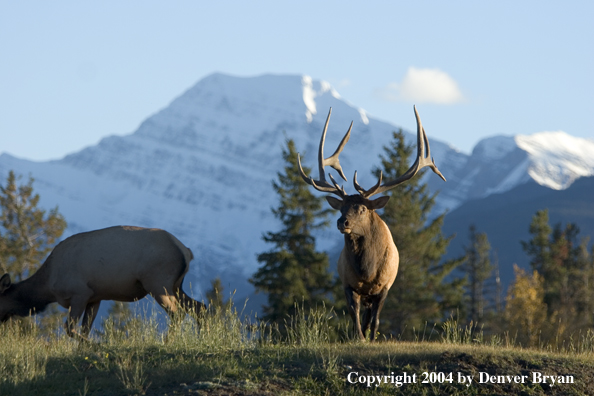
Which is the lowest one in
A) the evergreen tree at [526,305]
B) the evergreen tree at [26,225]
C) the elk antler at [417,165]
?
the evergreen tree at [526,305]

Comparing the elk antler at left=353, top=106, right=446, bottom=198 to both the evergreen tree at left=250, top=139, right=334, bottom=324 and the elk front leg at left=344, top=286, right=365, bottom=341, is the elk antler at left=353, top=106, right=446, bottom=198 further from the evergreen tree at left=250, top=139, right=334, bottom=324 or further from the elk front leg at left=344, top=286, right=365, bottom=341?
the evergreen tree at left=250, top=139, right=334, bottom=324

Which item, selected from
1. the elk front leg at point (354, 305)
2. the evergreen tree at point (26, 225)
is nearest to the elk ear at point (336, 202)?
the elk front leg at point (354, 305)

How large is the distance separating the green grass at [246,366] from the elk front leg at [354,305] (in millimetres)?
848

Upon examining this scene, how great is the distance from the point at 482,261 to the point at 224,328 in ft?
243

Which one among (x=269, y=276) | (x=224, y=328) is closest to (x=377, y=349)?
(x=224, y=328)

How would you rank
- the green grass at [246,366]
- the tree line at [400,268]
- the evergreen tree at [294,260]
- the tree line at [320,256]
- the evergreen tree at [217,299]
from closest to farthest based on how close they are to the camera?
the green grass at [246,366]
the evergreen tree at [217,299]
the evergreen tree at [294,260]
the tree line at [400,268]
the tree line at [320,256]

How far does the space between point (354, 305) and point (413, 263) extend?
28774mm

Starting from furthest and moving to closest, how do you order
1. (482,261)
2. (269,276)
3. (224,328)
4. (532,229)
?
(482,261), (532,229), (269,276), (224,328)

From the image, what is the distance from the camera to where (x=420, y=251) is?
40.5 meters

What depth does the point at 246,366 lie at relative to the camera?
975 centimetres

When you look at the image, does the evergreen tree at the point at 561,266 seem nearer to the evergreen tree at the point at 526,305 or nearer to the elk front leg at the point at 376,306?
the evergreen tree at the point at 526,305

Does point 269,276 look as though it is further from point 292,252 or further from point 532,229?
point 532,229

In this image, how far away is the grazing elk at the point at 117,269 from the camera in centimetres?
1307

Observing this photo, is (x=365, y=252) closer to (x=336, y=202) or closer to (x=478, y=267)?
(x=336, y=202)
